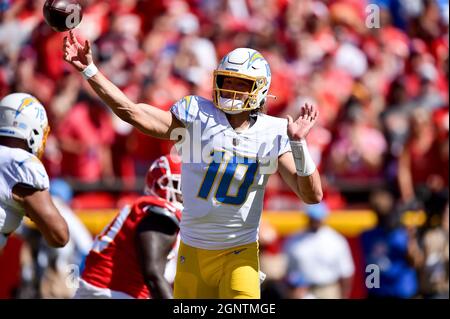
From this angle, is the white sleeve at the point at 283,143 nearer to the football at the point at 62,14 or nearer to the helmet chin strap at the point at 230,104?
the helmet chin strap at the point at 230,104

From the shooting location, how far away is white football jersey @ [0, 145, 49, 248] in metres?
5.54

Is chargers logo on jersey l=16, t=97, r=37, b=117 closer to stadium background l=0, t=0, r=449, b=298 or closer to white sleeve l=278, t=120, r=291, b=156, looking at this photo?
white sleeve l=278, t=120, r=291, b=156

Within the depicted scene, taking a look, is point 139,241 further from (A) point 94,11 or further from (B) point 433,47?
(B) point 433,47

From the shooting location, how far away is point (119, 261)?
6.56 metres

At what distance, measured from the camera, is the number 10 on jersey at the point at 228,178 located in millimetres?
5641

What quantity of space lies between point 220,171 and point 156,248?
853 mm

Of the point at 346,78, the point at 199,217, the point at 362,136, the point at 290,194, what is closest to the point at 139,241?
the point at 199,217

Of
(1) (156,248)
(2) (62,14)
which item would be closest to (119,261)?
(1) (156,248)

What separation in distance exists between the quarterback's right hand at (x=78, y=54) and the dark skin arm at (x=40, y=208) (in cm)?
72

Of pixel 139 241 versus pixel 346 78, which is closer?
pixel 139 241

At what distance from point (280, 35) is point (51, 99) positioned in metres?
3.29

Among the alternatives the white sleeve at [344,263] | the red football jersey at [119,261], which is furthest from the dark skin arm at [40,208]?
the white sleeve at [344,263]

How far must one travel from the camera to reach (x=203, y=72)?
36.5 feet
